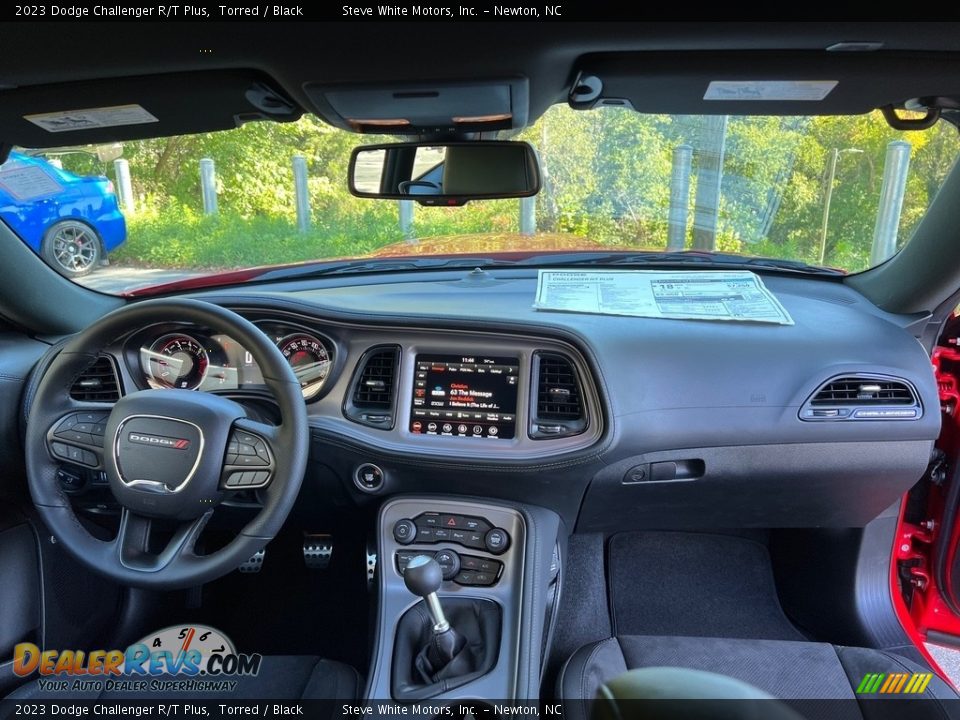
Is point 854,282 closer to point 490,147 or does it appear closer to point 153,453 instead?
point 490,147

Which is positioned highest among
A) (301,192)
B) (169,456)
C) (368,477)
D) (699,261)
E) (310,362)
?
(301,192)

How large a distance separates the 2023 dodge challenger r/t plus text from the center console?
0.04 ft

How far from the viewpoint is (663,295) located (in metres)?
2.51

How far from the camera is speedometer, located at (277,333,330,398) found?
7.64 feet

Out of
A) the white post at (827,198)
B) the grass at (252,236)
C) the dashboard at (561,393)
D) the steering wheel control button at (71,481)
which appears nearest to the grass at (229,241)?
the grass at (252,236)

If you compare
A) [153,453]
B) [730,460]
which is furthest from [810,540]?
[153,453]

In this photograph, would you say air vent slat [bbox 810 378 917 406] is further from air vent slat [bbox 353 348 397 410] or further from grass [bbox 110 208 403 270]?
grass [bbox 110 208 403 270]

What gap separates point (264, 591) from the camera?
9.80 ft

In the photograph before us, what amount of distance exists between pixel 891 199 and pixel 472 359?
1.63 m

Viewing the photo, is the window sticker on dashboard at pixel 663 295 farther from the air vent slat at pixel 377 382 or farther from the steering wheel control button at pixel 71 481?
the steering wheel control button at pixel 71 481

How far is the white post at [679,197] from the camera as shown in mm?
2514

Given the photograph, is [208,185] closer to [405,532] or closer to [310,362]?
[310,362]

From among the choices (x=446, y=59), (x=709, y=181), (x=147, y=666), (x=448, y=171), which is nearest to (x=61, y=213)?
(x=448, y=171)

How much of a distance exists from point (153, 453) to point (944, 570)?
9.21 feet
